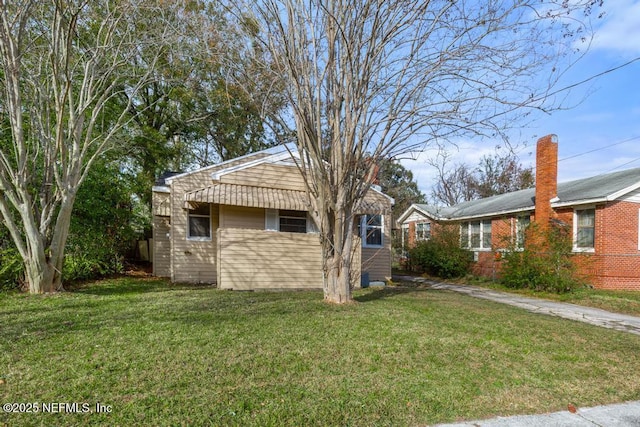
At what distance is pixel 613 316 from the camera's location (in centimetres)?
805

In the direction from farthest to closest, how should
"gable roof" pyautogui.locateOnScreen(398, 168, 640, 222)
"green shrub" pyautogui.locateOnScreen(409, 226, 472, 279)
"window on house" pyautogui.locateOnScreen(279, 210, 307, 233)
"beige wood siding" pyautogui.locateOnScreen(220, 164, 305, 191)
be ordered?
"green shrub" pyautogui.locateOnScreen(409, 226, 472, 279)
"gable roof" pyautogui.locateOnScreen(398, 168, 640, 222)
"window on house" pyautogui.locateOnScreen(279, 210, 307, 233)
"beige wood siding" pyautogui.locateOnScreen(220, 164, 305, 191)

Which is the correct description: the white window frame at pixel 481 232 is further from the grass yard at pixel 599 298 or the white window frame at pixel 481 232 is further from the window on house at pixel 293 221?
the window on house at pixel 293 221

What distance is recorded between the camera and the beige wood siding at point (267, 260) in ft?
30.4

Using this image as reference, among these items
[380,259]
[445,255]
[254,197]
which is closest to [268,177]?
[254,197]

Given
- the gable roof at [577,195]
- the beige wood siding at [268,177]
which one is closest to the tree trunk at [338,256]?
the beige wood siding at [268,177]

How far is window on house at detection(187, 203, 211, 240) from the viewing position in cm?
1154

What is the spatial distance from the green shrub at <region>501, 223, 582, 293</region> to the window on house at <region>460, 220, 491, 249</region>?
4.72 metres

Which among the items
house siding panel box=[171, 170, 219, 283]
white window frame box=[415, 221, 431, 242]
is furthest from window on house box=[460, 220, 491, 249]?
house siding panel box=[171, 170, 219, 283]

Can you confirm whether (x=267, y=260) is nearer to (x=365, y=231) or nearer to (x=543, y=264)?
(x=365, y=231)

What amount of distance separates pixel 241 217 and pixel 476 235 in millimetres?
13231

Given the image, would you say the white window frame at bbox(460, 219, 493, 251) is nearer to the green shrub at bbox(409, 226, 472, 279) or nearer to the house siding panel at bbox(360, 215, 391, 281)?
the green shrub at bbox(409, 226, 472, 279)

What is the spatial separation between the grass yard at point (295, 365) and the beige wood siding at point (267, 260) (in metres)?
2.73

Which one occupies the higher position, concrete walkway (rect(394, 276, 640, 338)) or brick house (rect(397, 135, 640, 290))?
brick house (rect(397, 135, 640, 290))

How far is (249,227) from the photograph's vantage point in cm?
1044
